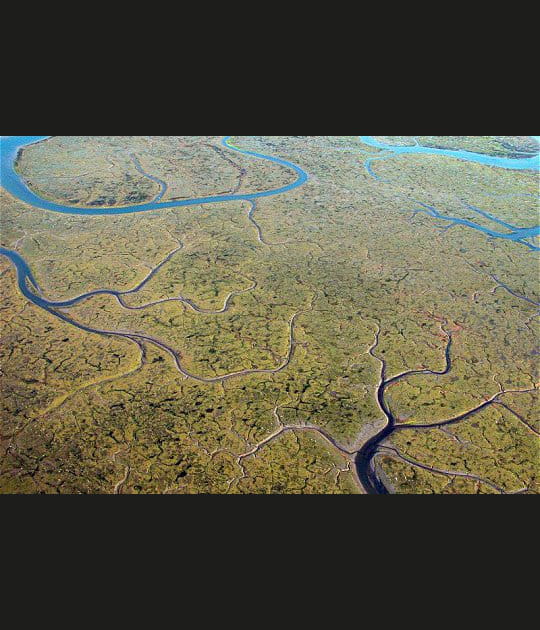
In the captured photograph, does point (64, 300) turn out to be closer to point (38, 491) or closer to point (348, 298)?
point (38, 491)

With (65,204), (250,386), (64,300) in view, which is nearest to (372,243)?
(250,386)

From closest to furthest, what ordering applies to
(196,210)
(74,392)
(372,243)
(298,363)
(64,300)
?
(74,392) < (298,363) < (64,300) < (372,243) < (196,210)

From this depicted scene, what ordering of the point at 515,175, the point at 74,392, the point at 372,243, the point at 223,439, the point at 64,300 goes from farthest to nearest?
the point at 515,175
the point at 372,243
the point at 64,300
the point at 74,392
the point at 223,439

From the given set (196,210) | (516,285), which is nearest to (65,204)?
(196,210)

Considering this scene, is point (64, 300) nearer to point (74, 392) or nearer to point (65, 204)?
point (74, 392)

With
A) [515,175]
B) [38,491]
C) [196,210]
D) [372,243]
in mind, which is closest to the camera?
[38,491]

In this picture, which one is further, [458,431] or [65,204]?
[65,204]
